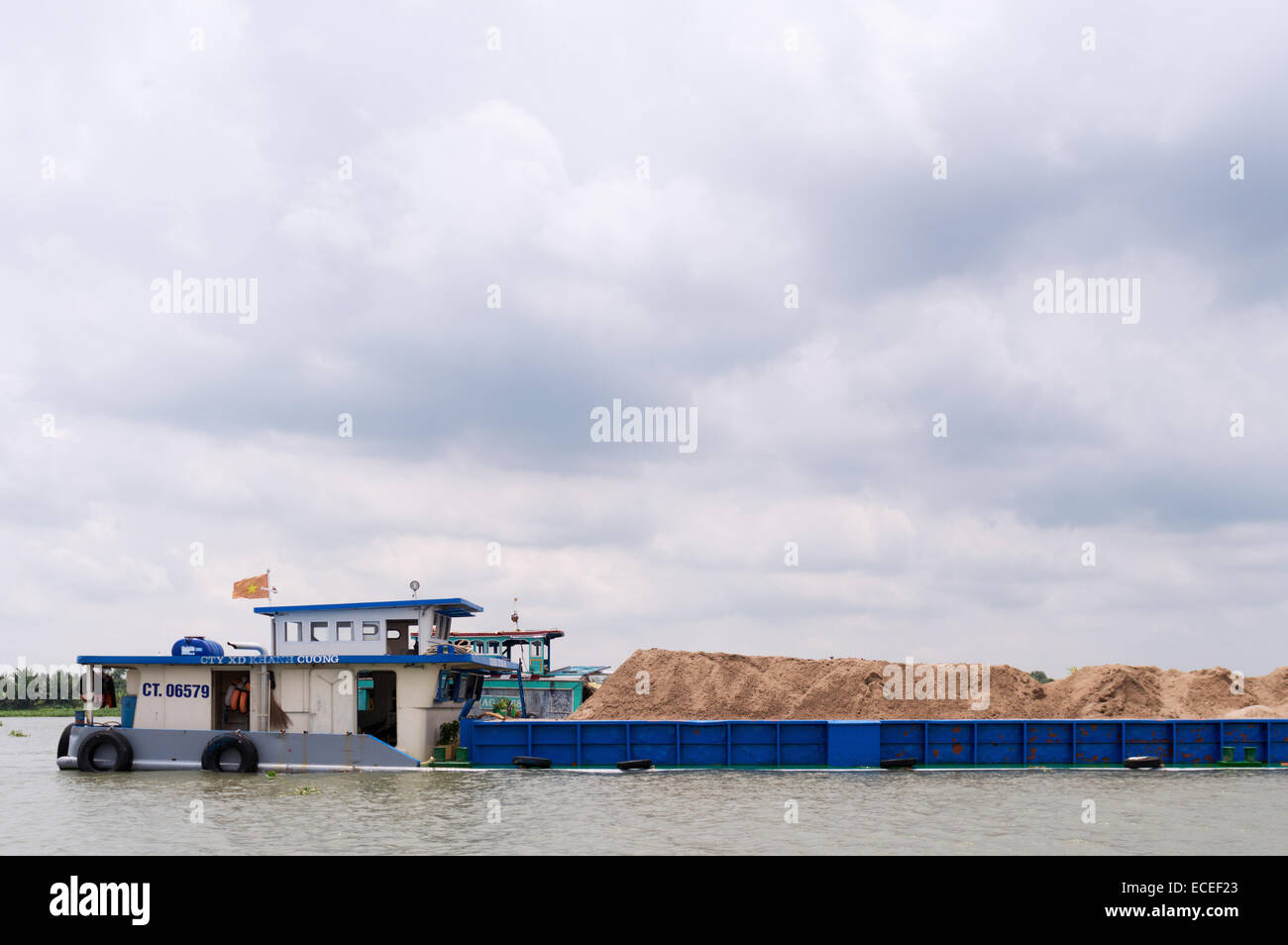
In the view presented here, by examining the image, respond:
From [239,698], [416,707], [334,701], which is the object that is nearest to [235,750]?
[239,698]

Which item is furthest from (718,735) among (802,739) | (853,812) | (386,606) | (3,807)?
(3,807)

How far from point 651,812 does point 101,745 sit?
1774cm

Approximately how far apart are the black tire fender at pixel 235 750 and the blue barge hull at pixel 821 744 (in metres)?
5.70

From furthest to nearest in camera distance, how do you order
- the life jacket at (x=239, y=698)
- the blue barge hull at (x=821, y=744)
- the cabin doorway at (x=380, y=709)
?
the cabin doorway at (x=380, y=709) → the life jacket at (x=239, y=698) → the blue barge hull at (x=821, y=744)

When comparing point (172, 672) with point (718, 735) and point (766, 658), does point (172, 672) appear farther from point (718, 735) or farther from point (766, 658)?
point (766, 658)

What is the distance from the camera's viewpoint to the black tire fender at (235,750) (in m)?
27.2

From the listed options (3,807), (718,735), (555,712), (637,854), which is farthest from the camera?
(555,712)

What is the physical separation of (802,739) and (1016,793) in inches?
255

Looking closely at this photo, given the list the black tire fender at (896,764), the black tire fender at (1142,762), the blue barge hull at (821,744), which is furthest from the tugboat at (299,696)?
the black tire fender at (1142,762)

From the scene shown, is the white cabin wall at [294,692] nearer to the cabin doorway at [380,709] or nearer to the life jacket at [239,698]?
the life jacket at [239,698]

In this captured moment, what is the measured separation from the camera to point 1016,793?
23.3m

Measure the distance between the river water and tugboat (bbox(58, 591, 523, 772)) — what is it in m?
0.81

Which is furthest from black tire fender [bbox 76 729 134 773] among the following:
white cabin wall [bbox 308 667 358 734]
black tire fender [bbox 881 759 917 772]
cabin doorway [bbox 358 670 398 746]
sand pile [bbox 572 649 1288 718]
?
black tire fender [bbox 881 759 917 772]

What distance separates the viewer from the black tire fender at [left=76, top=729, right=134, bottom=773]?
28094mm
